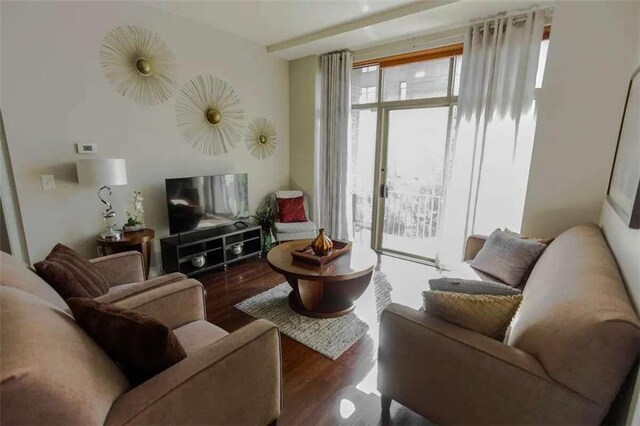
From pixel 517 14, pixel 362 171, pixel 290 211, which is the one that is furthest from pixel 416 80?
pixel 290 211

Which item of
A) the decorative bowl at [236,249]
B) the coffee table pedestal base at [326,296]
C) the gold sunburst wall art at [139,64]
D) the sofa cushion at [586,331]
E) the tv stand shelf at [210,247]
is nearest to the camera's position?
the sofa cushion at [586,331]

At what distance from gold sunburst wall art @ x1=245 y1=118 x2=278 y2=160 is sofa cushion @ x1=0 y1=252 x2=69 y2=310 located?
3.05m

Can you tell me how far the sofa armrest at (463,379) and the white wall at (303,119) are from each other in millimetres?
3339

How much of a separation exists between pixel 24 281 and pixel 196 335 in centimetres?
74

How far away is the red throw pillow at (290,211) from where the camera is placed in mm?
4219

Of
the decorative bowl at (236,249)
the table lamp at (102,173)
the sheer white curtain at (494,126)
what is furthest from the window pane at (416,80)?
the table lamp at (102,173)

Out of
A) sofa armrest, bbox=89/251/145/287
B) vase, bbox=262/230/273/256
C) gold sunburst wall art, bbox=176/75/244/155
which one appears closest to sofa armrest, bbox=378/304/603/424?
sofa armrest, bbox=89/251/145/287

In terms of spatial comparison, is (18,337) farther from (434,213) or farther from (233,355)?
(434,213)

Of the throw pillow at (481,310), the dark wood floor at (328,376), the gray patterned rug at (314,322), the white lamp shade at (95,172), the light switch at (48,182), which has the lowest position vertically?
the dark wood floor at (328,376)

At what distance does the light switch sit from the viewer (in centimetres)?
258

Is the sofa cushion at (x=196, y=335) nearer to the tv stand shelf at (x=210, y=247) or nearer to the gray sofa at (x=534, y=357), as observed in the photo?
the gray sofa at (x=534, y=357)

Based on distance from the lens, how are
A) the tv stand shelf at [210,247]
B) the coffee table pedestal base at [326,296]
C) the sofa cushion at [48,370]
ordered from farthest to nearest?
the tv stand shelf at [210,247], the coffee table pedestal base at [326,296], the sofa cushion at [48,370]

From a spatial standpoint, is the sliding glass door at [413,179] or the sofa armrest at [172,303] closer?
the sofa armrest at [172,303]

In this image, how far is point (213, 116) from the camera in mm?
3664
